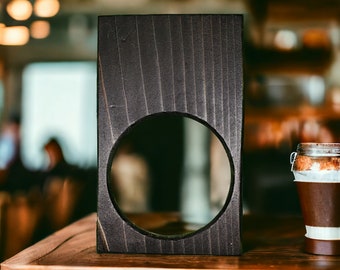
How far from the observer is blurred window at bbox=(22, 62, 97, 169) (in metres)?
8.03

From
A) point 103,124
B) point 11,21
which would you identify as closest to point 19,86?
point 11,21

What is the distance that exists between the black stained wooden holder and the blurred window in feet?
22.6

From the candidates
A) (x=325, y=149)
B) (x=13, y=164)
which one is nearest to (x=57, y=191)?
(x=13, y=164)

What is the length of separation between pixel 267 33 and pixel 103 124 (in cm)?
464

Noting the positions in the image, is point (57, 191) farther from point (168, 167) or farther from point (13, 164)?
point (168, 167)

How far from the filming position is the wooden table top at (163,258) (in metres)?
1.00

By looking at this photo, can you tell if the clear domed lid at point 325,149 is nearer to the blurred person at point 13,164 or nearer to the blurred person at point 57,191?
the blurred person at point 57,191

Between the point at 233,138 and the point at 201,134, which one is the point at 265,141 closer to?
the point at 201,134

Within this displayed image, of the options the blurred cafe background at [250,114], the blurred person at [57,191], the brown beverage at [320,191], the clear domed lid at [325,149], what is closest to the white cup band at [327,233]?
the brown beverage at [320,191]

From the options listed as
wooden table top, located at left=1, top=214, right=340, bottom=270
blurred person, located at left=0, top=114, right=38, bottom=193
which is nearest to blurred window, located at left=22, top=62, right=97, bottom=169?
blurred person, located at left=0, top=114, right=38, bottom=193

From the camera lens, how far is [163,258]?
1.07 m

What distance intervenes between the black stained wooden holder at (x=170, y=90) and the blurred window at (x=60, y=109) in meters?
6.88

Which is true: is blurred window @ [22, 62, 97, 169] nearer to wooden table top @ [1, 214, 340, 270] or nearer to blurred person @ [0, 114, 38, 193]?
blurred person @ [0, 114, 38, 193]

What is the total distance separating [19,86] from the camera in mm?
8117
